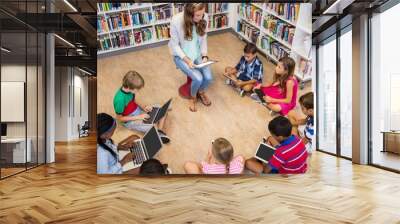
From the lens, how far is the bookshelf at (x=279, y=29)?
22.0ft

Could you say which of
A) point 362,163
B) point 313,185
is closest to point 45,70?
point 313,185

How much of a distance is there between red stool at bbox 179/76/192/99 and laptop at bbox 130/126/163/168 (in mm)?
779

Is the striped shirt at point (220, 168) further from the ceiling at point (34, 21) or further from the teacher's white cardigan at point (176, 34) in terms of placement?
the ceiling at point (34, 21)

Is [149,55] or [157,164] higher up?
[149,55]

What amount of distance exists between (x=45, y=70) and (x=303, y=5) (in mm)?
5673

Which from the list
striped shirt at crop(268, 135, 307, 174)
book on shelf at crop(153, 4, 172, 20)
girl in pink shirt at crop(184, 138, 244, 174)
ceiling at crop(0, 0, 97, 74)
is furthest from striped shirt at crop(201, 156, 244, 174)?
ceiling at crop(0, 0, 97, 74)

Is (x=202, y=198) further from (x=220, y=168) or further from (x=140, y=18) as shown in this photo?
(x=140, y=18)

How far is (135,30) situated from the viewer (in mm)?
6656

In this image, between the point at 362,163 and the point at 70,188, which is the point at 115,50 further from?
the point at 362,163

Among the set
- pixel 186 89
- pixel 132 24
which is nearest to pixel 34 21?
pixel 132 24

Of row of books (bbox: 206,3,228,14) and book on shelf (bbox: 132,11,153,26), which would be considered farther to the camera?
row of books (bbox: 206,3,228,14)

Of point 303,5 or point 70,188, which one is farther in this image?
point 303,5

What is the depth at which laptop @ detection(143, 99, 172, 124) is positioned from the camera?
21.9 ft

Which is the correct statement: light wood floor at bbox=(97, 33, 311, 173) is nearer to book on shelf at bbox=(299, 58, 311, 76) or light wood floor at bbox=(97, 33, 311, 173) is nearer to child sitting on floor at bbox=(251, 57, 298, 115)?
child sitting on floor at bbox=(251, 57, 298, 115)
